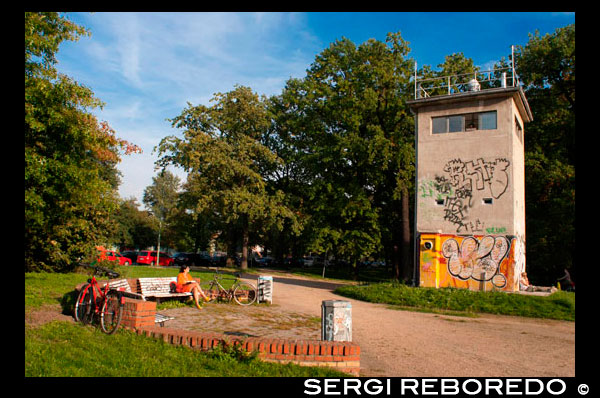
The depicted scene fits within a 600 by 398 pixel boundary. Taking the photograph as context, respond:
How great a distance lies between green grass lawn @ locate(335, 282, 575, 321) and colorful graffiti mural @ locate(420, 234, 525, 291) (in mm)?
2854

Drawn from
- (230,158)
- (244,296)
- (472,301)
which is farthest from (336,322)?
(230,158)

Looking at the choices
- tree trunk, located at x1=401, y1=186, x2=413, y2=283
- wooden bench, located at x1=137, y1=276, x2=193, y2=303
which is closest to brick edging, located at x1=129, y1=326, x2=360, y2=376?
wooden bench, located at x1=137, y1=276, x2=193, y2=303

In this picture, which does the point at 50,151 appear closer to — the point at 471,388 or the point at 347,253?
the point at 471,388

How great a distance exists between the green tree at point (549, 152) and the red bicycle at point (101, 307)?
27702 millimetres

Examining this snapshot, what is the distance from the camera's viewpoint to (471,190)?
20844 mm

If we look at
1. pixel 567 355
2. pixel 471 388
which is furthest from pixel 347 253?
pixel 471 388

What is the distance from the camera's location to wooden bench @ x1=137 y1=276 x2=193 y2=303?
1119cm

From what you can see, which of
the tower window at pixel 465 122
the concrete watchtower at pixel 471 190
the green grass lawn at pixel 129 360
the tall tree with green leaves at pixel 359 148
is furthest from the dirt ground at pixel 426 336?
the tall tree with green leaves at pixel 359 148

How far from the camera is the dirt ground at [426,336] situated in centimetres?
704

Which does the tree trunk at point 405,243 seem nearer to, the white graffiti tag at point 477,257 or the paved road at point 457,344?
the white graffiti tag at point 477,257

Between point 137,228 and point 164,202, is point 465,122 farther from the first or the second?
point 137,228

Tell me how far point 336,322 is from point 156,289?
6539 millimetres

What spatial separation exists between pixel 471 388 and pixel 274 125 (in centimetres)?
3783

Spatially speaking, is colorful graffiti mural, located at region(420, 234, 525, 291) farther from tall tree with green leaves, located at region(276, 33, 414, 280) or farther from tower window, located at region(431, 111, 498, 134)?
tall tree with green leaves, located at region(276, 33, 414, 280)
